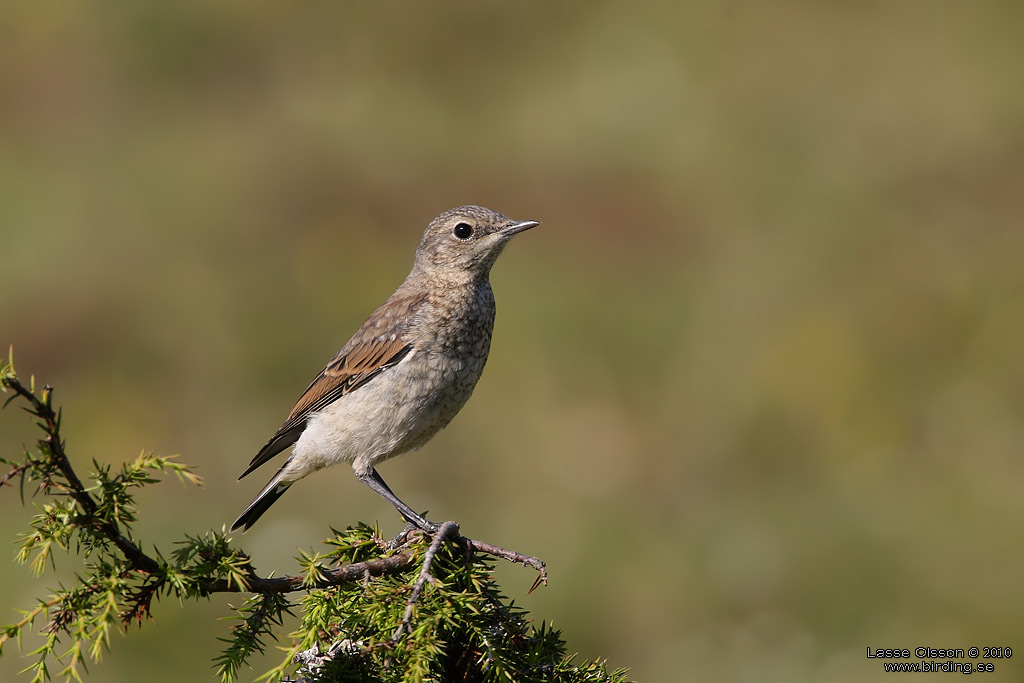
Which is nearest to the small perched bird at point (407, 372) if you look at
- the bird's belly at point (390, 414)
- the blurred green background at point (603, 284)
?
the bird's belly at point (390, 414)

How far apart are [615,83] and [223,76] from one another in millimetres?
6211

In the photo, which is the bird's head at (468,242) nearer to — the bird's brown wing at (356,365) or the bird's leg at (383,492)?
the bird's brown wing at (356,365)

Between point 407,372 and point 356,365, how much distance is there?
48 centimetres

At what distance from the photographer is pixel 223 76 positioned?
1591 cm

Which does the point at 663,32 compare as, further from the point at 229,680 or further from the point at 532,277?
the point at 229,680

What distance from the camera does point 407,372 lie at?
18.6ft

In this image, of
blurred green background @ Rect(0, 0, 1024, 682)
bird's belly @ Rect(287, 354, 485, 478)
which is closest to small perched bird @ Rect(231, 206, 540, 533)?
bird's belly @ Rect(287, 354, 485, 478)

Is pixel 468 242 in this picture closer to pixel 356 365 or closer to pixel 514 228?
pixel 514 228

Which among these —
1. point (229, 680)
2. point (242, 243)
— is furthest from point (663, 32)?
point (229, 680)

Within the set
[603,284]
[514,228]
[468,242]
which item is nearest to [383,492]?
[468,242]

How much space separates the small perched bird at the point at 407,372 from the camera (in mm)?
5668

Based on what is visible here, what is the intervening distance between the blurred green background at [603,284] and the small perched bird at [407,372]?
99.1 inches

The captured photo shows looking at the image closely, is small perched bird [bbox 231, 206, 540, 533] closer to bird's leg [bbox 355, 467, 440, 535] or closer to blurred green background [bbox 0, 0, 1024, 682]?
bird's leg [bbox 355, 467, 440, 535]

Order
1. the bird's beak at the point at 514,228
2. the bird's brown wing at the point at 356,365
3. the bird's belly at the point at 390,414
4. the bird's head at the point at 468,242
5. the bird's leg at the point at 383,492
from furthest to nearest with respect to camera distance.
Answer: the bird's head at the point at 468,242 → the bird's beak at the point at 514,228 → the bird's brown wing at the point at 356,365 → the bird's belly at the point at 390,414 → the bird's leg at the point at 383,492
